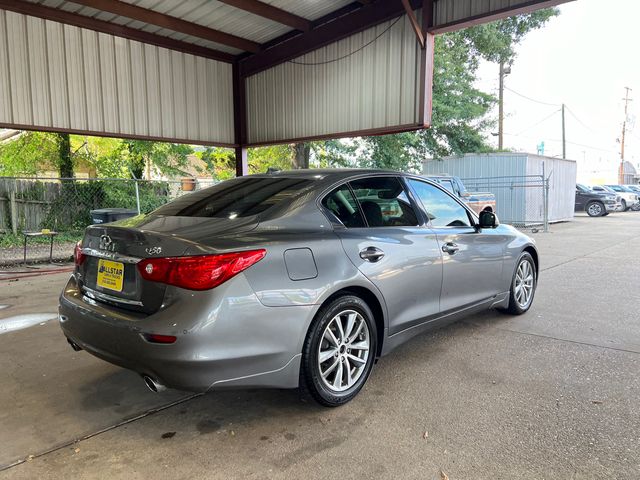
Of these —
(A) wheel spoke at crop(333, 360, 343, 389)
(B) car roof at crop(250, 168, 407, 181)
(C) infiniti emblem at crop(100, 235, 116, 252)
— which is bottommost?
(A) wheel spoke at crop(333, 360, 343, 389)

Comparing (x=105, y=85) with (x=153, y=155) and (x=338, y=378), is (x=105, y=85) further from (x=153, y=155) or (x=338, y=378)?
(x=153, y=155)

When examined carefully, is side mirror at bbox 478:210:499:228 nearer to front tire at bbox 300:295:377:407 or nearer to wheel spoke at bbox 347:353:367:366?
front tire at bbox 300:295:377:407

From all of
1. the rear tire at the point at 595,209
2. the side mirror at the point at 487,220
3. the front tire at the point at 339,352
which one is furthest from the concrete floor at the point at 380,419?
the rear tire at the point at 595,209

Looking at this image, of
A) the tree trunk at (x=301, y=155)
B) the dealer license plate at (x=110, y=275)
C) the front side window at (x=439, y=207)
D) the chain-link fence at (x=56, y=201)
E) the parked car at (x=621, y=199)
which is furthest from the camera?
the parked car at (x=621, y=199)

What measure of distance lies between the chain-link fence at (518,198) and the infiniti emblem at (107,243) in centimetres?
1610

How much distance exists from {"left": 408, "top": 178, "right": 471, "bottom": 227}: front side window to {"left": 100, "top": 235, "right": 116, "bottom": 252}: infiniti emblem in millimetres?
2328

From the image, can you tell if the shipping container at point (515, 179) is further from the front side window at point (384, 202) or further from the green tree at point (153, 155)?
the front side window at point (384, 202)

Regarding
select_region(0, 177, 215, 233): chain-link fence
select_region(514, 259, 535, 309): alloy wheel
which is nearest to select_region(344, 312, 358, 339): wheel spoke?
select_region(514, 259, 535, 309): alloy wheel

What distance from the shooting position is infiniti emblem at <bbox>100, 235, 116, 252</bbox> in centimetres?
278

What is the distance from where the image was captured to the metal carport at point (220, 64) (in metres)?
7.89

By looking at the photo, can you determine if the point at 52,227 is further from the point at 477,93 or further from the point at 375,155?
the point at 477,93

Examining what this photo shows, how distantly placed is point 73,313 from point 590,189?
25569 mm

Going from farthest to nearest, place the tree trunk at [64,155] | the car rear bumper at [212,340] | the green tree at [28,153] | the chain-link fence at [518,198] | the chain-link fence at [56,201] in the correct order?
the chain-link fence at [518,198], the green tree at [28,153], the tree trunk at [64,155], the chain-link fence at [56,201], the car rear bumper at [212,340]

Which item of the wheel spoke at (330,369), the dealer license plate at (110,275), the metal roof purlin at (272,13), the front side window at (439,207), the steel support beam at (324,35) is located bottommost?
the wheel spoke at (330,369)
